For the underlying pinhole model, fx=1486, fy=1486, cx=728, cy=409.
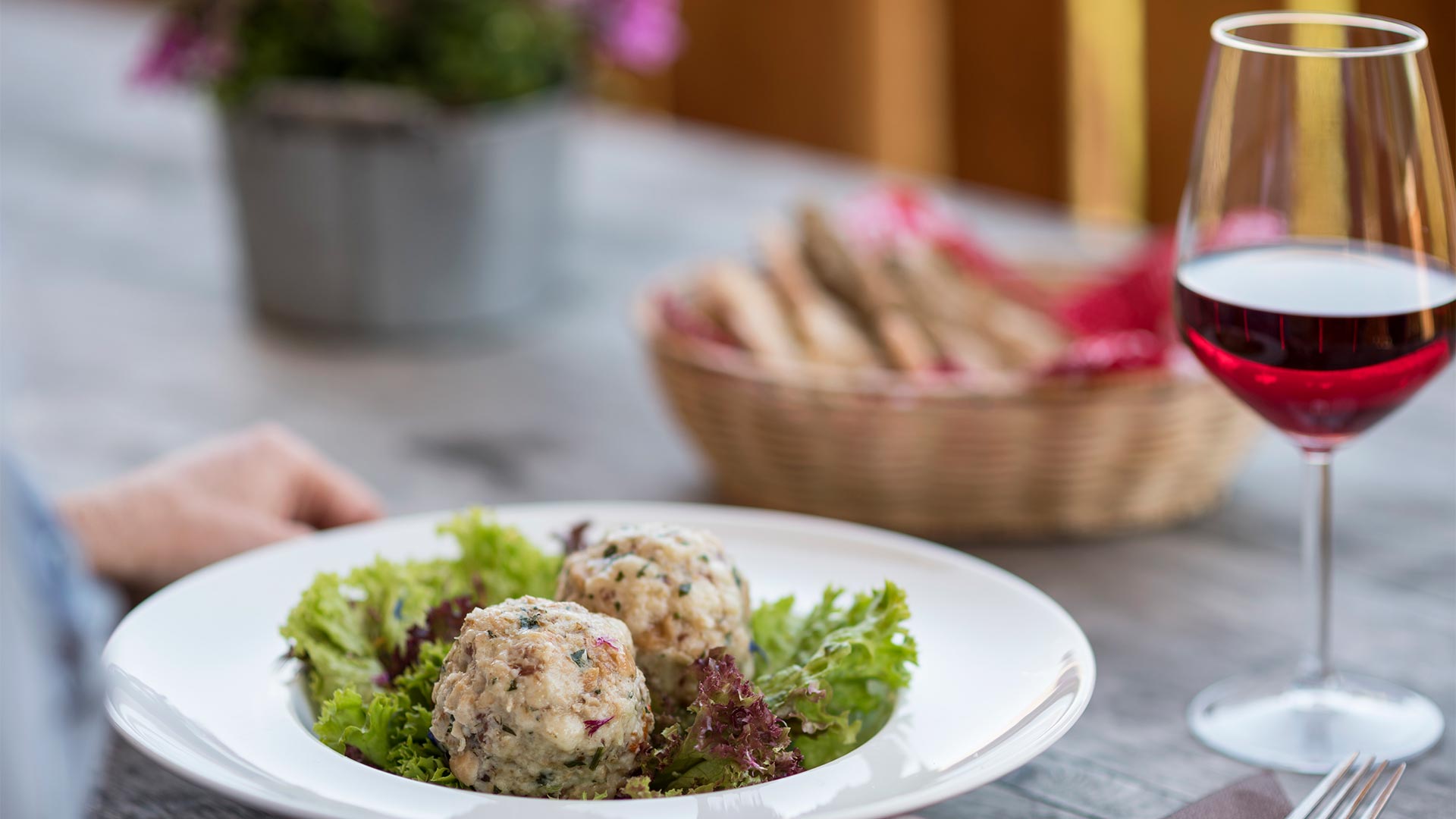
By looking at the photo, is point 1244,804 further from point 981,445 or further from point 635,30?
point 635,30

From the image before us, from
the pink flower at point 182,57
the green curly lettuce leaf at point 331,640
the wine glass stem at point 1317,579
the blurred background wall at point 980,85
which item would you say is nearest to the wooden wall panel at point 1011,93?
the blurred background wall at point 980,85

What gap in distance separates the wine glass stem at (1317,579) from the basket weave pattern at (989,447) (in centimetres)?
36

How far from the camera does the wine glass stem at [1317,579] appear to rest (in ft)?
3.51

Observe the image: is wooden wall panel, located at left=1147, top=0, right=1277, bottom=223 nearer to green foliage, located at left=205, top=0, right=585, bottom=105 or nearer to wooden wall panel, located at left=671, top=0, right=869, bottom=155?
wooden wall panel, located at left=671, top=0, right=869, bottom=155

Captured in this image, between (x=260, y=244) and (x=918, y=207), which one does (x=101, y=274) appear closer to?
(x=260, y=244)

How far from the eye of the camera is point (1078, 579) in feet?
4.60

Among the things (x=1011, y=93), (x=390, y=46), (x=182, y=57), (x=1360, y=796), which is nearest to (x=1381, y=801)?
(x=1360, y=796)

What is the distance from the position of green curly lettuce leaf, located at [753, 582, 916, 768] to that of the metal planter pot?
1.25 meters

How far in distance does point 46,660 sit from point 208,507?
11.0 inches

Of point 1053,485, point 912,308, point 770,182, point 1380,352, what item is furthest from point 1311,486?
point 770,182

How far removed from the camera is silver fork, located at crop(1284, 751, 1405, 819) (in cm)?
86

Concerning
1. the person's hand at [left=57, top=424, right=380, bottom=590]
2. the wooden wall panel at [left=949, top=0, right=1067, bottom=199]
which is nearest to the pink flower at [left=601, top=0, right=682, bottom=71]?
the person's hand at [left=57, top=424, right=380, bottom=590]

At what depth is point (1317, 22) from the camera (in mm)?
1070

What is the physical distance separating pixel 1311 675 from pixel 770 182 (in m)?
1.92
